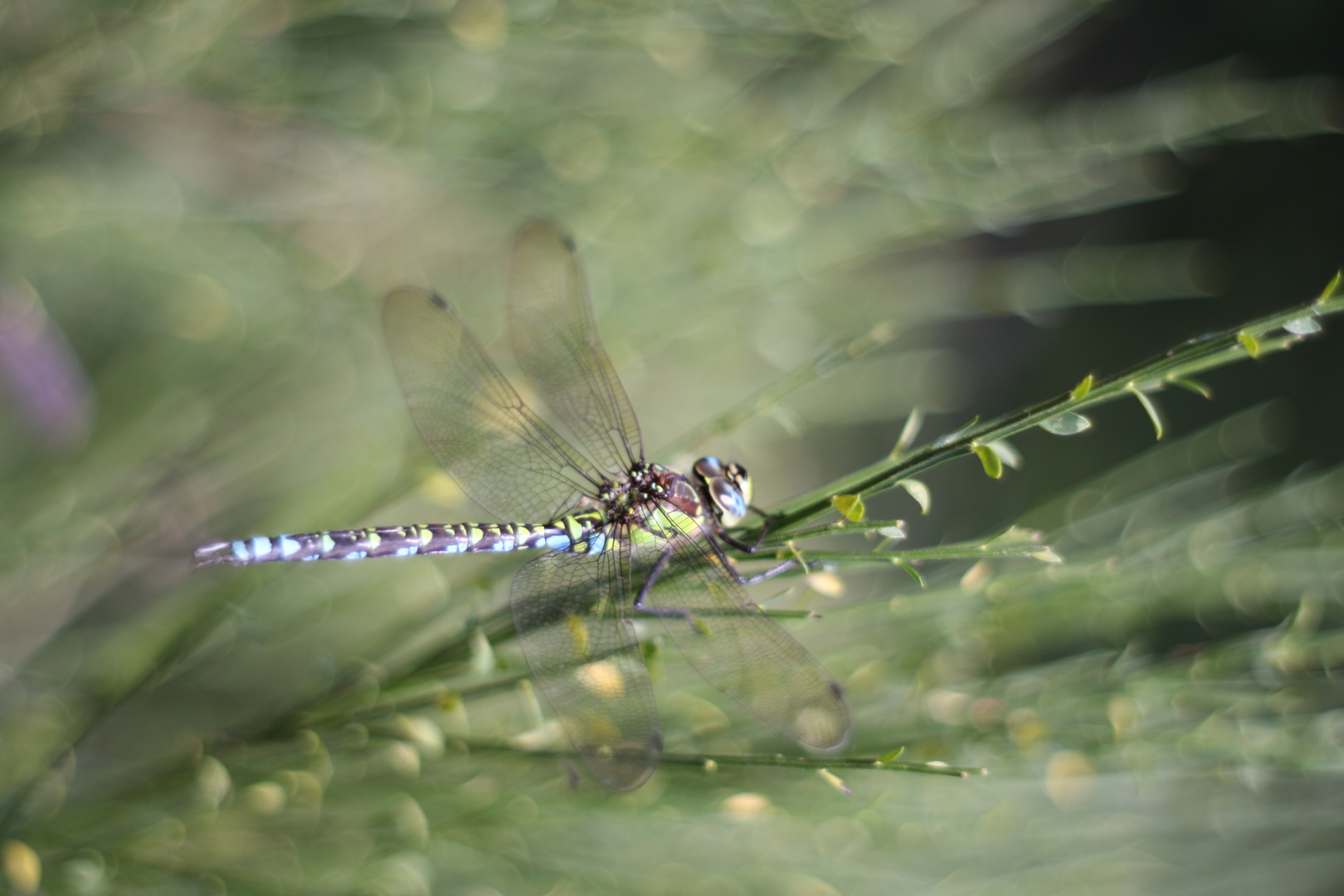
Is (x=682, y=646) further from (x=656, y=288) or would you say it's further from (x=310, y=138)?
(x=310, y=138)

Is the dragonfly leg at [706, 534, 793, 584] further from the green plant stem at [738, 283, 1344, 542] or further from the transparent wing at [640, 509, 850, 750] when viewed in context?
the green plant stem at [738, 283, 1344, 542]

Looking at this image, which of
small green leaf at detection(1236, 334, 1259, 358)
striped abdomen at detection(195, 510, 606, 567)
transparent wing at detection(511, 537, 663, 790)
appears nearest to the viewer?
small green leaf at detection(1236, 334, 1259, 358)

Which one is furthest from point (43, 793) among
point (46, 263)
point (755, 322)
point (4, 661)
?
point (755, 322)

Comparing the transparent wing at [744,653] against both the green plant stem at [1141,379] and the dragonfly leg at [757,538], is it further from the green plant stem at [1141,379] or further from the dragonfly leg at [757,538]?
the green plant stem at [1141,379]

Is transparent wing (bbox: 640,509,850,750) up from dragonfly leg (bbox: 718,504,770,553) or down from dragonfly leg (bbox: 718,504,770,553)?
down

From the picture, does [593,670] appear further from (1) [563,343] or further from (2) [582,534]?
(1) [563,343]

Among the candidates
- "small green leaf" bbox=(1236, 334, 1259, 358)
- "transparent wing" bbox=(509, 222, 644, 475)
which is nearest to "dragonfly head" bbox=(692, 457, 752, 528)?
"transparent wing" bbox=(509, 222, 644, 475)
